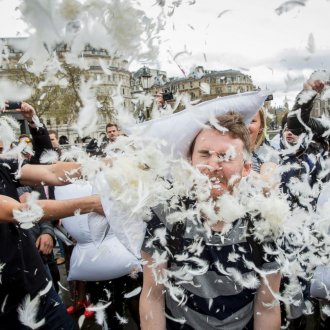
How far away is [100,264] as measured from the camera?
11.7 feet

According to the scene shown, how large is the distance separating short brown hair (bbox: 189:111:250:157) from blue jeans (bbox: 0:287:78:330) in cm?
141

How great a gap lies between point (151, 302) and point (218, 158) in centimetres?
77

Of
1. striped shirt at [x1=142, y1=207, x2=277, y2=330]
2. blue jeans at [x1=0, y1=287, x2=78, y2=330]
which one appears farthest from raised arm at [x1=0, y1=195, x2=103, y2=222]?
blue jeans at [x1=0, y1=287, x2=78, y2=330]

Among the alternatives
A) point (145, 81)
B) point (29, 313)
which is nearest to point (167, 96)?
point (145, 81)

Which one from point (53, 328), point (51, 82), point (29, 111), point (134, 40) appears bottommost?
point (53, 328)

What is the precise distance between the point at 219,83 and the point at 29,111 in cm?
163

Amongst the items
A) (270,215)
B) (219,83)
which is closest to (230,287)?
(270,215)

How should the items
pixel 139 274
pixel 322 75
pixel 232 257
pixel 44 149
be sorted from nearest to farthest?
pixel 232 257
pixel 322 75
pixel 44 149
pixel 139 274

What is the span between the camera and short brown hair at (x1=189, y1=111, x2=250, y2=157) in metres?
1.91

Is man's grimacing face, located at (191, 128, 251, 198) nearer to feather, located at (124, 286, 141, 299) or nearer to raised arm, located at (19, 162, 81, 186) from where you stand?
raised arm, located at (19, 162, 81, 186)

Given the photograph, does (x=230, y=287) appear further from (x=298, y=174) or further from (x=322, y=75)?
(x=322, y=75)

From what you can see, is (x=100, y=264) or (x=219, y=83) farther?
(x=100, y=264)

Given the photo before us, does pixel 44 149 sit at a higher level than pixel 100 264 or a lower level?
higher

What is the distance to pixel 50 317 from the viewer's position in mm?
A: 2496
